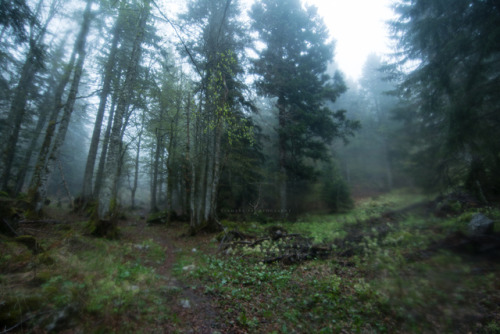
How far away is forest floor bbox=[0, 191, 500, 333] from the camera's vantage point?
3162mm

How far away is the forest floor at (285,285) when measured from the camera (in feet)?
10.4

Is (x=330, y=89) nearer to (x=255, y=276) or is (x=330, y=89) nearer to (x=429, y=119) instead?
(x=429, y=119)

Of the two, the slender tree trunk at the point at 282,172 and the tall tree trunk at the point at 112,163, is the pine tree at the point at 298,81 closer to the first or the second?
the slender tree trunk at the point at 282,172

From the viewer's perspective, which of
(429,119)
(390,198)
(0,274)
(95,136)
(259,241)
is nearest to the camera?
(0,274)

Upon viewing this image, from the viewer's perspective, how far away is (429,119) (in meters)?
7.01

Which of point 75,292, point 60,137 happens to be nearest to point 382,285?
point 75,292

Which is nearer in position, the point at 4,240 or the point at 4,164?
the point at 4,240

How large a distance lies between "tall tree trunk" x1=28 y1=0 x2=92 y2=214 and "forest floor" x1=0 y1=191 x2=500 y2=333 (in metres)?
2.74

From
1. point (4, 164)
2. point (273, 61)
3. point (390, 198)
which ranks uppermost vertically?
point (273, 61)

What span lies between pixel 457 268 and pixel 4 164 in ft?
69.4

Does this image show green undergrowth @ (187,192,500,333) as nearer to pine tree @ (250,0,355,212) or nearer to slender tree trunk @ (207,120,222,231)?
slender tree trunk @ (207,120,222,231)

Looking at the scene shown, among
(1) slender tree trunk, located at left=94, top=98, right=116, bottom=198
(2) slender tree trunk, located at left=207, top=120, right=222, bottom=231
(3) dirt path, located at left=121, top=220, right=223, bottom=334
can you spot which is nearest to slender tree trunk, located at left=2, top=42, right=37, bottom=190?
(1) slender tree trunk, located at left=94, top=98, right=116, bottom=198

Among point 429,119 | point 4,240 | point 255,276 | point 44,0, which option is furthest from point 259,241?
point 44,0

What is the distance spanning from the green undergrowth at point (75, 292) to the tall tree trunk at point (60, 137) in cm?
441
